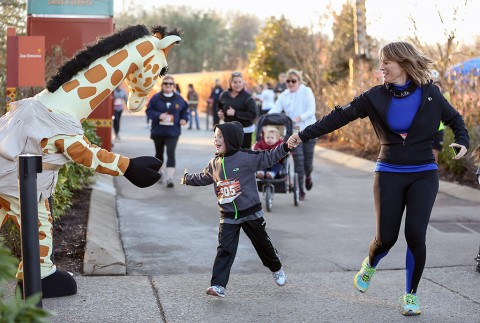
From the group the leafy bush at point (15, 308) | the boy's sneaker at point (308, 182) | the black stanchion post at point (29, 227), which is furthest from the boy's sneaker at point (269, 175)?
the leafy bush at point (15, 308)

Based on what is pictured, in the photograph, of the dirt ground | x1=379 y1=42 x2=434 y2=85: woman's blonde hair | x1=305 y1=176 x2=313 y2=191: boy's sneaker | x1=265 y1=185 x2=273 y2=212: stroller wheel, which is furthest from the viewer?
x1=305 y1=176 x2=313 y2=191: boy's sneaker

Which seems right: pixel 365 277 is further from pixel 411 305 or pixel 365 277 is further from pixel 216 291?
pixel 216 291

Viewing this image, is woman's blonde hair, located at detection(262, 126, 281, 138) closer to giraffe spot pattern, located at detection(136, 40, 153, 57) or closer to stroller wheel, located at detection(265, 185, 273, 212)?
stroller wheel, located at detection(265, 185, 273, 212)

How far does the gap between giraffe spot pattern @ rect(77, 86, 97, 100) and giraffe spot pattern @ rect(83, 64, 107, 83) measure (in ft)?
0.18

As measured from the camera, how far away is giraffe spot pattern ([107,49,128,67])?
605 centimetres

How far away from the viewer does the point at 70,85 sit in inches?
231

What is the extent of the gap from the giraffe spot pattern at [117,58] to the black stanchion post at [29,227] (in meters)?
2.23

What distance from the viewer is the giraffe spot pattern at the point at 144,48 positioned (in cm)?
620

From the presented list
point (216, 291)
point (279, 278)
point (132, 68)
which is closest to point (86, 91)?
point (132, 68)

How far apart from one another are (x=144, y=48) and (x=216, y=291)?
1889 mm

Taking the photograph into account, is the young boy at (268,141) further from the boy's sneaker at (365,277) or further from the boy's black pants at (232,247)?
the boy's sneaker at (365,277)

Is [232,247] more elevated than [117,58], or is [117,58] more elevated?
[117,58]

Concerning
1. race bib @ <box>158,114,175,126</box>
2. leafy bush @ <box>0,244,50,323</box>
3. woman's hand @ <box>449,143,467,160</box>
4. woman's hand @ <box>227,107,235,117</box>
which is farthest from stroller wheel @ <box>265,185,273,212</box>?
leafy bush @ <box>0,244,50,323</box>

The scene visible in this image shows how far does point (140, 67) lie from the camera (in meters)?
6.29
